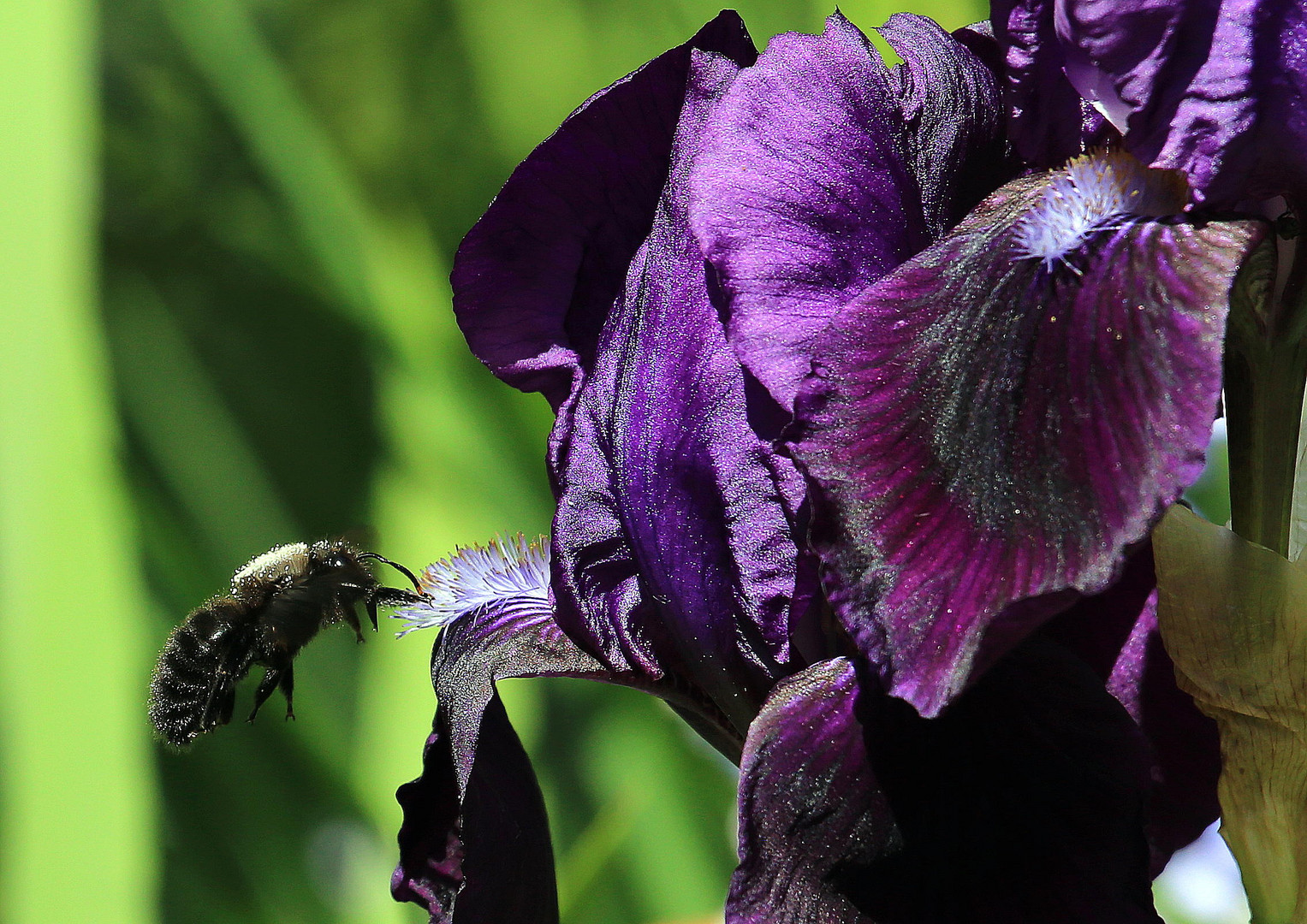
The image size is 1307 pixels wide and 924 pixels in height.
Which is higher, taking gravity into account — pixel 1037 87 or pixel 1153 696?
pixel 1037 87

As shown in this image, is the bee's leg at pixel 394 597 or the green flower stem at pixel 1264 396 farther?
the bee's leg at pixel 394 597

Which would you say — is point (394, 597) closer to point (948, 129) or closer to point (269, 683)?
point (269, 683)

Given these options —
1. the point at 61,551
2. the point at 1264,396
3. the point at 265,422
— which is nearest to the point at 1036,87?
the point at 1264,396

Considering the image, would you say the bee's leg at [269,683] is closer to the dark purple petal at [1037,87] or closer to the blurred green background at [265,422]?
the blurred green background at [265,422]

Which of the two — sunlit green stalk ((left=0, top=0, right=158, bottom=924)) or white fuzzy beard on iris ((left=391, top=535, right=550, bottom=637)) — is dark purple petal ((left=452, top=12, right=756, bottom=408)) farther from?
sunlit green stalk ((left=0, top=0, right=158, bottom=924))

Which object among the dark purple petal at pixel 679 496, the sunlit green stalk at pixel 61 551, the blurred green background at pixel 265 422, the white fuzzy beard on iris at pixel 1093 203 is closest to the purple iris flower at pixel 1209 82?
the white fuzzy beard on iris at pixel 1093 203
